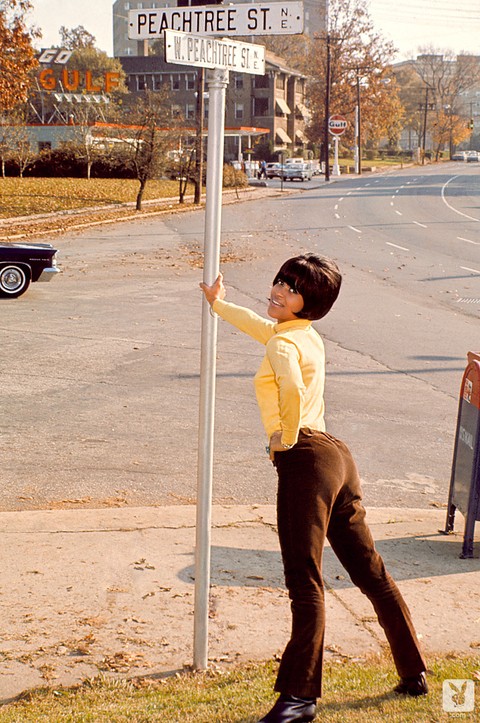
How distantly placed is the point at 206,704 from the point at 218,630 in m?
0.79

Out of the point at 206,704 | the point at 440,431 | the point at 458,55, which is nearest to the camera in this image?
the point at 206,704

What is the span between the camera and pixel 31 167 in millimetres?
51906

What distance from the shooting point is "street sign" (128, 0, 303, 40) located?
3998mm

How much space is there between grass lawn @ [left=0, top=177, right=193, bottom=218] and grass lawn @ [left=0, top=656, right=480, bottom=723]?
30301mm

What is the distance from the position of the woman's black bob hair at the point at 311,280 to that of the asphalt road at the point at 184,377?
3252 millimetres

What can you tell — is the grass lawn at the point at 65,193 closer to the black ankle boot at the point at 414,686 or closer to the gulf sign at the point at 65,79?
the gulf sign at the point at 65,79

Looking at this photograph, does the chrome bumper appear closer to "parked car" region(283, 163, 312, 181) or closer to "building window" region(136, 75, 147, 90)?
"parked car" region(283, 163, 312, 181)

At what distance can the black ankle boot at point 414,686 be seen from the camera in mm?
3811

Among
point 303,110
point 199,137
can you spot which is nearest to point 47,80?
point 199,137

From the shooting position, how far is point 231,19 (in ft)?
13.1

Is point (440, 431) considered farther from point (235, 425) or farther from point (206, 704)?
point (206, 704)

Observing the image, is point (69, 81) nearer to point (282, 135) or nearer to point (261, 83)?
point (261, 83)

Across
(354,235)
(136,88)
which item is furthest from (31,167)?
(136,88)

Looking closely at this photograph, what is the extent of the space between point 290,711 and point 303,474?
0.86 m
